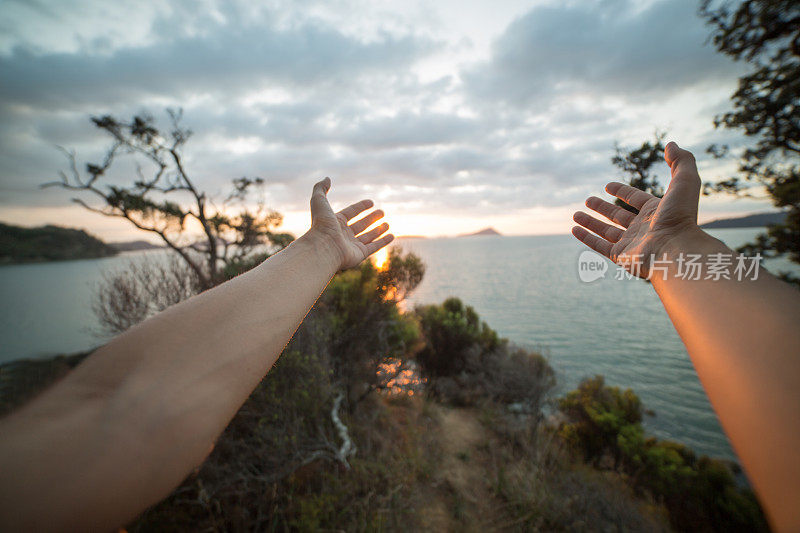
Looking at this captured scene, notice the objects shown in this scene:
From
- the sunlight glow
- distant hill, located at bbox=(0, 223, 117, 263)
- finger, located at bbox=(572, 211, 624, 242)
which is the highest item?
distant hill, located at bbox=(0, 223, 117, 263)

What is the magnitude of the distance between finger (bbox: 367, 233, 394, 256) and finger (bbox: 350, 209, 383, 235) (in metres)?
0.13

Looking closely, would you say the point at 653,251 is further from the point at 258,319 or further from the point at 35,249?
the point at 35,249

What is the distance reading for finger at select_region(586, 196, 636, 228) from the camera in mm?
1851

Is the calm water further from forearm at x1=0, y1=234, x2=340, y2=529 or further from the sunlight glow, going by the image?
the sunlight glow

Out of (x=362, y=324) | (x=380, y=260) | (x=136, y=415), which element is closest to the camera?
(x=136, y=415)

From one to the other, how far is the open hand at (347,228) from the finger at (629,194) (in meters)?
1.63

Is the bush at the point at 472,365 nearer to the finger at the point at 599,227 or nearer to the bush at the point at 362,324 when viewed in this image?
the bush at the point at 362,324

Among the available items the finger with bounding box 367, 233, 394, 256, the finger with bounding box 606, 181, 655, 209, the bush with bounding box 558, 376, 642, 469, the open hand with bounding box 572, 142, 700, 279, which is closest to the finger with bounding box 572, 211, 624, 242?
the open hand with bounding box 572, 142, 700, 279

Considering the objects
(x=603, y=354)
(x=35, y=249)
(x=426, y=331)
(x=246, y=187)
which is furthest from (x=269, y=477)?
(x=603, y=354)

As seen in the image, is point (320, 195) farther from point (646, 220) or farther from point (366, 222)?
point (646, 220)

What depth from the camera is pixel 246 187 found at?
12.8 m

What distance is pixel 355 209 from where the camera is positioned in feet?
6.46

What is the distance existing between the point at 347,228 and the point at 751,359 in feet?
5.81

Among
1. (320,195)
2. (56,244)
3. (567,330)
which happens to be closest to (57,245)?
(56,244)
